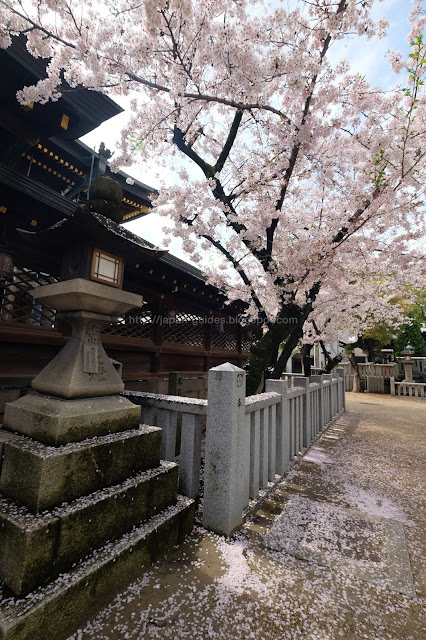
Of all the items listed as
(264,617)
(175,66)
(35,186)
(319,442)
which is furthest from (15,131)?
(319,442)

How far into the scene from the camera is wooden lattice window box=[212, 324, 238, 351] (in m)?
10.5

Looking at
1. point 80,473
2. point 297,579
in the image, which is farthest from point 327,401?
point 80,473

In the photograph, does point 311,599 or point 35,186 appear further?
point 35,186

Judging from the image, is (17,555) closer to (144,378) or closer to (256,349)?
(256,349)

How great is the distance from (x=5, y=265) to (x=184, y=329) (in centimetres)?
509

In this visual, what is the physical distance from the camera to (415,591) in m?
2.15

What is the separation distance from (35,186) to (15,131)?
205 cm

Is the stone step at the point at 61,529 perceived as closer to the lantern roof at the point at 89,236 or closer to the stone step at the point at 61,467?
the stone step at the point at 61,467

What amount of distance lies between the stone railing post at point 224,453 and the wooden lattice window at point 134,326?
14.6 feet

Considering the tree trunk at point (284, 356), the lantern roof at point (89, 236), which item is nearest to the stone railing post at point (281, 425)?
the lantern roof at point (89, 236)

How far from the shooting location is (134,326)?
23.7 feet

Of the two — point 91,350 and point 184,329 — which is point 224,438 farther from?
point 184,329

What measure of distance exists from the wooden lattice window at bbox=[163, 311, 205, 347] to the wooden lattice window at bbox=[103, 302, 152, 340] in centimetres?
56

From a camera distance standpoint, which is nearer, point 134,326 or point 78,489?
point 78,489
